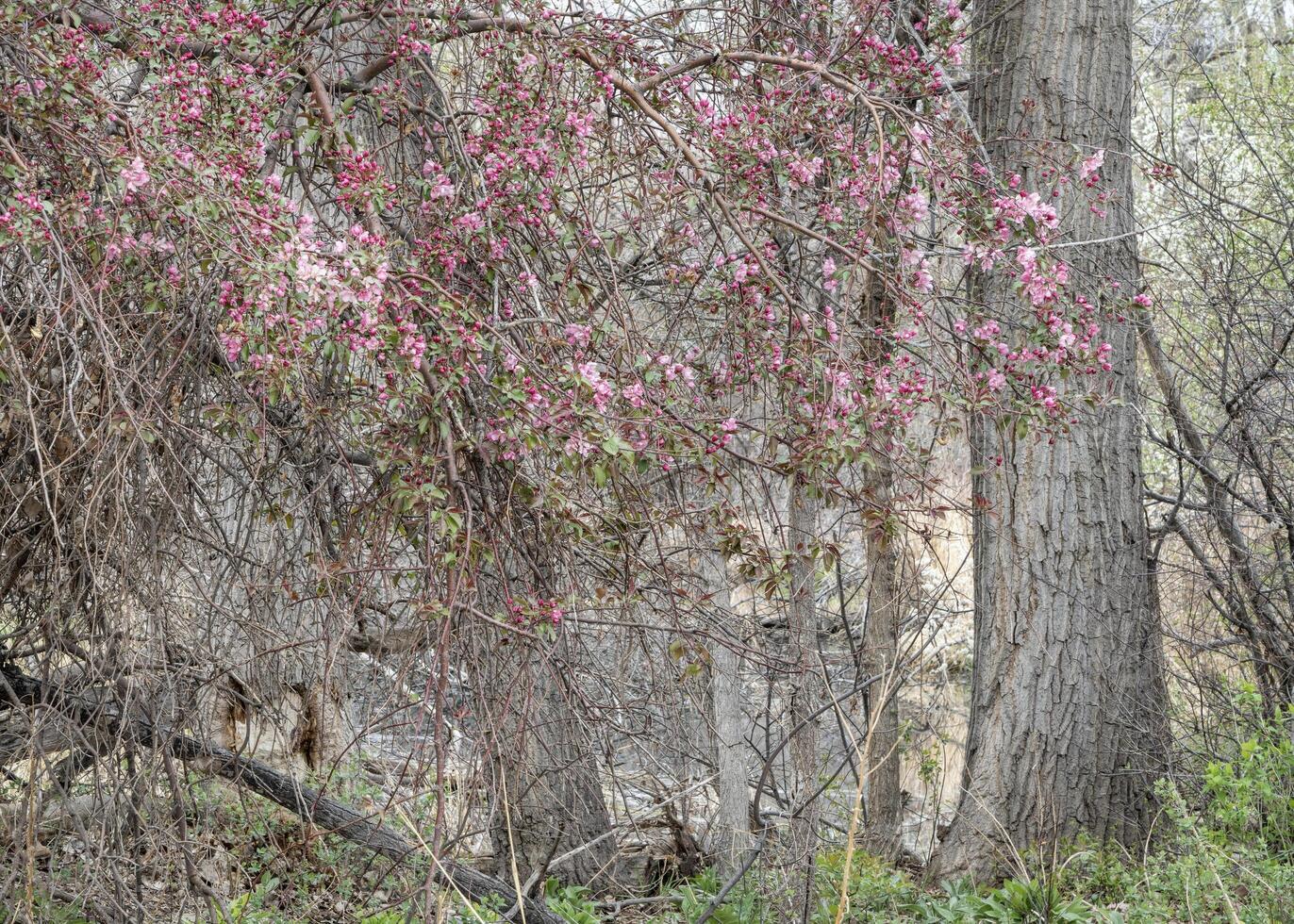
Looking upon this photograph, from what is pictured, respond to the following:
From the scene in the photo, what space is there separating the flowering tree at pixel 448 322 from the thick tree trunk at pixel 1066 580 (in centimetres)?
147

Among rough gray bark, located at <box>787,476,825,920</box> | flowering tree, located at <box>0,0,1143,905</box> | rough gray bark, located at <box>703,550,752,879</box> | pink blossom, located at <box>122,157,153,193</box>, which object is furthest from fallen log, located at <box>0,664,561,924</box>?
pink blossom, located at <box>122,157,153,193</box>

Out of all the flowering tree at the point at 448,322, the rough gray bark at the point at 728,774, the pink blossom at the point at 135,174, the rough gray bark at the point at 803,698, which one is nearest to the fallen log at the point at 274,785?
the flowering tree at the point at 448,322

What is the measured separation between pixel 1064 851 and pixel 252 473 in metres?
3.53

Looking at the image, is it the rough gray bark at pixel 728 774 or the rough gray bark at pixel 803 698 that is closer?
the rough gray bark at pixel 803 698

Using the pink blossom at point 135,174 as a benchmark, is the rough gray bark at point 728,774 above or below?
below

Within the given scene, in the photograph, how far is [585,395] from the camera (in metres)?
2.63

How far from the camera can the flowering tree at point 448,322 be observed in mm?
2545

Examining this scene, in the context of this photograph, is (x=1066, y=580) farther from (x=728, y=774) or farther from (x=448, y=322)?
(x=448, y=322)

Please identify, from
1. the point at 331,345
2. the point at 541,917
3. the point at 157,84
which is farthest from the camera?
the point at 541,917

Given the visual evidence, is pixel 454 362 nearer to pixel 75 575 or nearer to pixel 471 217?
pixel 471 217

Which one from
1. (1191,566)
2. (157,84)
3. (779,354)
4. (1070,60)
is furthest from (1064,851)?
(157,84)

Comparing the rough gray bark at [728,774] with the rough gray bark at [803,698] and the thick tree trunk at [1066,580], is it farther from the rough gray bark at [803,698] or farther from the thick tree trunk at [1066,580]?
the thick tree trunk at [1066,580]

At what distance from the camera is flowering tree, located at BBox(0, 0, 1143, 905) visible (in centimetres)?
254

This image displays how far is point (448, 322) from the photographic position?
2.63 meters
